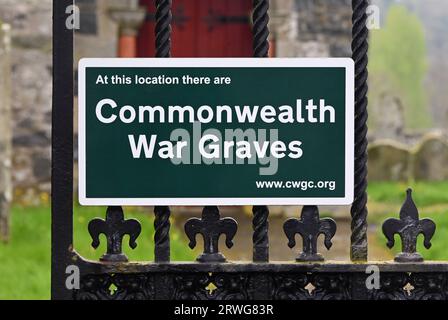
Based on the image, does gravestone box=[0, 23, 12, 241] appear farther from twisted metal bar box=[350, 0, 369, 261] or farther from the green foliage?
the green foliage

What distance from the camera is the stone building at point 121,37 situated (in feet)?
32.4

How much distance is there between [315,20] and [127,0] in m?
2.10

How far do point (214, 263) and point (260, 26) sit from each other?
2.15 feet

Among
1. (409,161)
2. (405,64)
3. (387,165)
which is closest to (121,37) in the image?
(387,165)

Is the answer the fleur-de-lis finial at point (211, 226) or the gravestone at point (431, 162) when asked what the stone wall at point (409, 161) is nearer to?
the gravestone at point (431, 162)

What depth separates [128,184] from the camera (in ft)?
8.43

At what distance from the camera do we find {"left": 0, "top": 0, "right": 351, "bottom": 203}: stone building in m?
9.88

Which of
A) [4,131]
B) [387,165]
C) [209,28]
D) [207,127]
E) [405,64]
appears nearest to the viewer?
[207,127]

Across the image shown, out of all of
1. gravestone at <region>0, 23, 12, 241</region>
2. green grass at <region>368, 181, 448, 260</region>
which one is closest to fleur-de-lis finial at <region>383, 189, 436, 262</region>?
gravestone at <region>0, 23, 12, 241</region>

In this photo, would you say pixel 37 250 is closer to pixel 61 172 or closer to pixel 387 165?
pixel 61 172

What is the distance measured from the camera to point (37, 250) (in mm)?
6906

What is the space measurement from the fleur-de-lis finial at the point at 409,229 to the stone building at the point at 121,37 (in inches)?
300

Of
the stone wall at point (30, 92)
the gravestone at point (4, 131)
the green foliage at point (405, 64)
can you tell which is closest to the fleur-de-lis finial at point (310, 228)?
the gravestone at point (4, 131)

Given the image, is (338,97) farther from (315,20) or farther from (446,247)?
(315,20)
